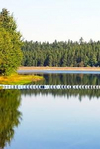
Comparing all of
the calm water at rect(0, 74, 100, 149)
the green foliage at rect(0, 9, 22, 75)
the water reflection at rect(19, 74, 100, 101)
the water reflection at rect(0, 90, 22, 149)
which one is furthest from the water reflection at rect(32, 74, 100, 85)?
the water reflection at rect(0, 90, 22, 149)

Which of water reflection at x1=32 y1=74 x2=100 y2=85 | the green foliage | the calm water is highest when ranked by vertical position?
the green foliage

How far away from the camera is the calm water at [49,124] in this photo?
24859mm

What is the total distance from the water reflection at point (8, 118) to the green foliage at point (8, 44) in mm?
33972

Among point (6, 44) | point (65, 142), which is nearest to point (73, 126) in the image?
point (65, 142)

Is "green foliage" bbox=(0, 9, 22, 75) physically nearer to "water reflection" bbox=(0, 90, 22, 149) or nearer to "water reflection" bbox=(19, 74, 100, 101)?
"water reflection" bbox=(19, 74, 100, 101)

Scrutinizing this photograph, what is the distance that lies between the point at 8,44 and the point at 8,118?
1971 inches

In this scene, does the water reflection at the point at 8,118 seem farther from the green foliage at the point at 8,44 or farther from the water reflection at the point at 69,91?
the green foliage at the point at 8,44

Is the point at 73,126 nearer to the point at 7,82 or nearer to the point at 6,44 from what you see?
the point at 7,82

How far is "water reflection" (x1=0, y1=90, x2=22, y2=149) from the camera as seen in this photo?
85.8 ft

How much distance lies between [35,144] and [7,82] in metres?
52.7

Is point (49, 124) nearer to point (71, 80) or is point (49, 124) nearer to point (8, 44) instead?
point (8, 44)

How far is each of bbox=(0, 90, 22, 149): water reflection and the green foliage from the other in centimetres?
3397

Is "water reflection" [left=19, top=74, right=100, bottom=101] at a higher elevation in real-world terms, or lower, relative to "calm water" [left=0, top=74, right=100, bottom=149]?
lower

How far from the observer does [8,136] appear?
26.5 metres
